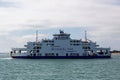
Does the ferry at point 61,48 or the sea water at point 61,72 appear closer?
the sea water at point 61,72

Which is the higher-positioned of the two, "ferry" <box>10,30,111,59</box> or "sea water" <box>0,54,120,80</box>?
"ferry" <box>10,30,111,59</box>

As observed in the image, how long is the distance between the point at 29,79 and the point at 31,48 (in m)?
63.9

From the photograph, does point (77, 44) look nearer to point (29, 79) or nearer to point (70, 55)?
point (70, 55)

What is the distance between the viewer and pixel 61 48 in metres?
105

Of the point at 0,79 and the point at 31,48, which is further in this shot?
the point at 31,48

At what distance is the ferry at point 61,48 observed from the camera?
344 feet

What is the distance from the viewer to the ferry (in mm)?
105000

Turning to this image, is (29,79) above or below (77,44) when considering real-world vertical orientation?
below

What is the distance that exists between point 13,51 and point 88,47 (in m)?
23.4

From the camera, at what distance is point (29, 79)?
43.2 metres

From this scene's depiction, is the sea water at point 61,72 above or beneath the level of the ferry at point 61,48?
beneath

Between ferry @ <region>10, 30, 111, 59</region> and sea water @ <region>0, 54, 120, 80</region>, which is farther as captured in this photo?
ferry @ <region>10, 30, 111, 59</region>

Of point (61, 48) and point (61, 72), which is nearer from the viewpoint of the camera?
point (61, 72)

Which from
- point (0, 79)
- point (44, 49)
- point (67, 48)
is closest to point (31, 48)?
point (44, 49)
